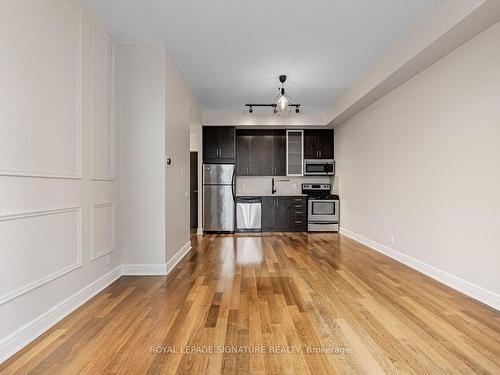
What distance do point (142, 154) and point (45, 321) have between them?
2006 mm

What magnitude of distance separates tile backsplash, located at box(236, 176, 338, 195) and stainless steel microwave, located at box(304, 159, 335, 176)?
1.07 feet

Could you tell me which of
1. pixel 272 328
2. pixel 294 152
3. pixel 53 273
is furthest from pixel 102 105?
pixel 294 152

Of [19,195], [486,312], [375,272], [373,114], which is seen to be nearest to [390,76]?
[373,114]

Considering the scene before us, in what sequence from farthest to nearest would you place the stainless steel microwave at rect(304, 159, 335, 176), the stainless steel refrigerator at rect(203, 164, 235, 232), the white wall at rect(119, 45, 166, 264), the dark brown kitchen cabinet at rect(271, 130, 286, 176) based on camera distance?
the dark brown kitchen cabinet at rect(271, 130, 286, 176), the stainless steel microwave at rect(304, 159, 335, 176), the stainless steel refrigerator at rect(203, 164, 235, 232), the white wall at rect(119, 45, 166, 264)

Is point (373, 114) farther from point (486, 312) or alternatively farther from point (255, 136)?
Result: point (486, 312)

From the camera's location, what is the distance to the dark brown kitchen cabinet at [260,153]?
307 inches

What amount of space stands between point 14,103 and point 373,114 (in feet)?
16.4

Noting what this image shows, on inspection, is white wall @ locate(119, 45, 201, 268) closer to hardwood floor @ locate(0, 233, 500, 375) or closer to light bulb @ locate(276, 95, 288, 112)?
hardwood floor @ locate(0, 233, 500, 375)

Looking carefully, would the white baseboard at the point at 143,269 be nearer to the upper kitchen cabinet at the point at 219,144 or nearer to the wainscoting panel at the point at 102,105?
the wainscoting panel at the point at 102,105

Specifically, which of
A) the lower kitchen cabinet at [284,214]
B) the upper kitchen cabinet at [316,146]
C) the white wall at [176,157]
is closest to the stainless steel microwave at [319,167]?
the upper kitchen cabinet at [316,146]

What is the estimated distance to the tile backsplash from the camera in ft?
26.2

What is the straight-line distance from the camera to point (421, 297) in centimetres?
300

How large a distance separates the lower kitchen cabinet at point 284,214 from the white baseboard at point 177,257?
2.58 meters

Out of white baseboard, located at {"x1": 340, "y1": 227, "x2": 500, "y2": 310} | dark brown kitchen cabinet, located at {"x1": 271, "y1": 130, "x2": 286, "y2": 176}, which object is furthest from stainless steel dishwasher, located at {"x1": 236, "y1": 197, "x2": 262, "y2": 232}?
white baseboard, located at {"x1": 340, "y1": 227, "x2": 500, "y2": 310}
